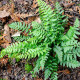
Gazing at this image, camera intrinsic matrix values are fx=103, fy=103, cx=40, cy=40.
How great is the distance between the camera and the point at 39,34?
3.50 m

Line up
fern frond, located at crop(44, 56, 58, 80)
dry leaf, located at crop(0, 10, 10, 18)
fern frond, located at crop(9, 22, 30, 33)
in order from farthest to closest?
dry leaf, located at crop(0, 10, 10, 18), fern frond, located at crop(9, 22, 30, 33), fern frond, located at crop(44, 56, 58, 80)

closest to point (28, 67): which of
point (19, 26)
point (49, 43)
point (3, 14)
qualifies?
point (49, 43)

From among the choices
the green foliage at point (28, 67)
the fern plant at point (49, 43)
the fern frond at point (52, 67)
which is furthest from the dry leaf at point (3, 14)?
the fern frond at point (52, 67)

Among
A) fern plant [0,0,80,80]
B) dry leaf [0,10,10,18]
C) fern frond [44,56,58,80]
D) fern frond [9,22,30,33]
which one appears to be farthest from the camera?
dry leaf [0,10,10,18]

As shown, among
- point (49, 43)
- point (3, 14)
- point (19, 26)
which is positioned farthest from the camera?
point (3, 14)

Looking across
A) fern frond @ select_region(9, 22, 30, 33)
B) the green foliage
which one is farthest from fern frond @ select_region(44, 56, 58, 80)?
fern frond @ select_region(9, 22, 30, 33)

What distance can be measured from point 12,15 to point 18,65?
2.06 meters

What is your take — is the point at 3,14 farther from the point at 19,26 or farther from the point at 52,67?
the point at 52,67

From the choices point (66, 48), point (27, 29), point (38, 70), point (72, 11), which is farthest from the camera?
point (72, 11)

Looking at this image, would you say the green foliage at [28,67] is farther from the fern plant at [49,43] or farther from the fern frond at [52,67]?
the fern frond at [52,67]

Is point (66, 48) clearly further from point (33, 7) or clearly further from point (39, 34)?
point (33, 7)

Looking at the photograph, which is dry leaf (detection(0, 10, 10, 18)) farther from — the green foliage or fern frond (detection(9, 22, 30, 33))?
the green foliage

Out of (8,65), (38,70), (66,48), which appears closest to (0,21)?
(8,65)

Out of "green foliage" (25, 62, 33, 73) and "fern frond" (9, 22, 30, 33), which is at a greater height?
"fern frond" (9, 22, 30, 33)
